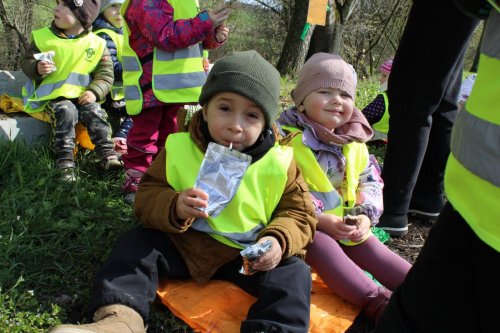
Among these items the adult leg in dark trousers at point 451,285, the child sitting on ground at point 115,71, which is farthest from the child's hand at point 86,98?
the adult leg in dark trousers at point 451,285

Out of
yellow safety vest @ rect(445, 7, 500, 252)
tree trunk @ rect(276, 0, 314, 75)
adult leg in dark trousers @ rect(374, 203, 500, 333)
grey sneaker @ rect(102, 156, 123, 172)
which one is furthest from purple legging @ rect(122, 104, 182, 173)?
tree trunk @ rect(276, 0, 314, 75)

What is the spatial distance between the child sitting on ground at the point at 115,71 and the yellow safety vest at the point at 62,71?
0.45 metres

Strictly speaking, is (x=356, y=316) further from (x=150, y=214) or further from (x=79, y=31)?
(x=79, y=31)

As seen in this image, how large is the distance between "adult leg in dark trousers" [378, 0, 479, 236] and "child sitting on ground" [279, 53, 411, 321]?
298 mm

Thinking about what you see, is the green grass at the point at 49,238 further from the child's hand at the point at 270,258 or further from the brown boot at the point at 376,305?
the brown boot at the point at 376,305

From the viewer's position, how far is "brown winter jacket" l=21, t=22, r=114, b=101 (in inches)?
146

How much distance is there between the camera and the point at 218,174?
225 cm

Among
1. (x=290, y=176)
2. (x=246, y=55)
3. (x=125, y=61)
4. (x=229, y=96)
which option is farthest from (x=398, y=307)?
(x=125, y=61)

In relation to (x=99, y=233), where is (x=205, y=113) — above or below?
above

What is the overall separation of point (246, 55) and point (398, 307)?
1351 millimetres

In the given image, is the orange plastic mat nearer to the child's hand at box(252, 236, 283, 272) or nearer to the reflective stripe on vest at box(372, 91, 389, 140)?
the child's hand at box(252, 236, 283, 272)

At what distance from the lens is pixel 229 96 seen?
2271 millimetres

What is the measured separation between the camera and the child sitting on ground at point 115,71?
4.25 meters

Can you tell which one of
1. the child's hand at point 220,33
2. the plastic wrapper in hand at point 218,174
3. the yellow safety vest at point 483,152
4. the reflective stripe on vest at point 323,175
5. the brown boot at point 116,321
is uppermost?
the yellow safety vest at point 483,152
